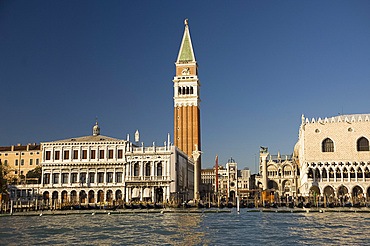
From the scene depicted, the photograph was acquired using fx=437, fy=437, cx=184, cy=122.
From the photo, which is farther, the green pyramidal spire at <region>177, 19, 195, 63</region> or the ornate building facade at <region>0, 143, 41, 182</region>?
the green pyramidal spire at <region>177, 19, 195, 63</region>

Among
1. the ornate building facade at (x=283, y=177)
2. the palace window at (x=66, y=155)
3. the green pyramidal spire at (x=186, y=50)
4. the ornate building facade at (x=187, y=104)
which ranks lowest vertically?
the ornate building facade at (x=283, y=177)

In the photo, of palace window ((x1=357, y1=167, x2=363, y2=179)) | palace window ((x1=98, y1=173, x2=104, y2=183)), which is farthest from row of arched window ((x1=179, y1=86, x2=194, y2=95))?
palace window ((x1=357, y1=167, x2=363, y2=179))

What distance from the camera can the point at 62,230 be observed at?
33.3m

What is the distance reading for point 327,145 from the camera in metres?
74.0

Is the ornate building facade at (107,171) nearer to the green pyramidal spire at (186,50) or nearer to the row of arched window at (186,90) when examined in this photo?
the row of arched window at (186,90)

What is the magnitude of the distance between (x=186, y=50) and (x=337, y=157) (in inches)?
1583

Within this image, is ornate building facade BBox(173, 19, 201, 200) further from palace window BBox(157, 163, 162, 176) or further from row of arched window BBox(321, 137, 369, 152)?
row of arched window BBox(321, 137, 369, 152)

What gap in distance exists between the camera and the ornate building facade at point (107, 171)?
65.6m

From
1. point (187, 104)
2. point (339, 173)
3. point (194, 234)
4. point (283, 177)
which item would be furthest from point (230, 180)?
point (194, 234)

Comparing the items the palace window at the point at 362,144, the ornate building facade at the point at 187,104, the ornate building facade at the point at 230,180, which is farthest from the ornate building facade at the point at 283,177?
the palace window at the point at 362,144

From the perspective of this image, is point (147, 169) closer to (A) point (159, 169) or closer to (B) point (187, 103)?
(A) point (159, 169)

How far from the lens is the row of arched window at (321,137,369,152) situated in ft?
237

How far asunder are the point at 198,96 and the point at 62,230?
206 ft

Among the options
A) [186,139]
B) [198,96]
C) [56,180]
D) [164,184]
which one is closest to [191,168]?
[186,139]
